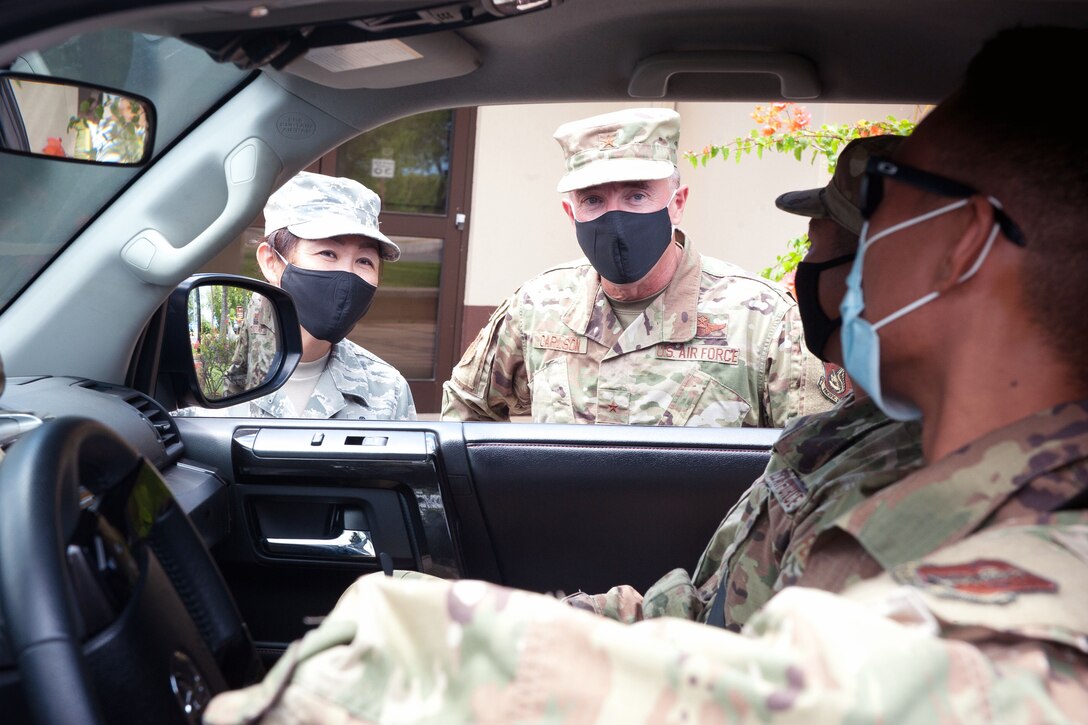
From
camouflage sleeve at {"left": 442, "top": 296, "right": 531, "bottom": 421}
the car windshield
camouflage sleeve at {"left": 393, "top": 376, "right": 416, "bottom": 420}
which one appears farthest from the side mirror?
camouflage sleeve at {"left": 442, "top": 296, "right": 531, "bottom": 421}

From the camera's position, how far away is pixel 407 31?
3.93 feet

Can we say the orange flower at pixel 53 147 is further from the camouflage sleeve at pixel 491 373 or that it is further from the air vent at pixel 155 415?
the camouflage sleeve at pixel 491 373

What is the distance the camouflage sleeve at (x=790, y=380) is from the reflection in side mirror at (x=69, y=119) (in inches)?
69.9

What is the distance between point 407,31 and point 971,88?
68 centimetres

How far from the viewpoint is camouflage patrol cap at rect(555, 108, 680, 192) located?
286 cm

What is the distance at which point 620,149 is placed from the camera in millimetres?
2896

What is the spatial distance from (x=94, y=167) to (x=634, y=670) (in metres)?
1.39

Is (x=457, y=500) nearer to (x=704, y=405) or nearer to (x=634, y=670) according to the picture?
(x=704, y=405)

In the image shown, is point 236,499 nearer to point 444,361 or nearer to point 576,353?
point 576,353

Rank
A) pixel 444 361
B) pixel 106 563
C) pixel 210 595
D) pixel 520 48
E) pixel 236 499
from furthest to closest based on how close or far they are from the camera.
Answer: pixel 444 361 < pixel 236 499 < pixel 520 48 < pixel 210 595 < pixel 106 563

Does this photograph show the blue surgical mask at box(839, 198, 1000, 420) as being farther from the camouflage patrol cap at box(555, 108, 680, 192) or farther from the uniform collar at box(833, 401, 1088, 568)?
the camouflage patrol cap at box(555, 108, 680, 192)

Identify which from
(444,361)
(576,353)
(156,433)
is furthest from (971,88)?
(444,361)

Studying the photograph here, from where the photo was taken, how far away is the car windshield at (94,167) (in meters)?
1.63

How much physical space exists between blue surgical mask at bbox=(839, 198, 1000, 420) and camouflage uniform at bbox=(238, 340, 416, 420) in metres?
1.58
